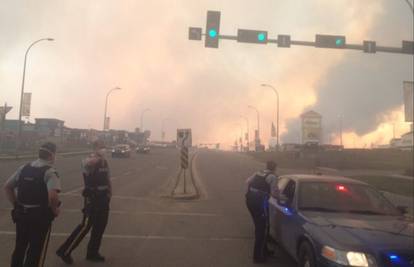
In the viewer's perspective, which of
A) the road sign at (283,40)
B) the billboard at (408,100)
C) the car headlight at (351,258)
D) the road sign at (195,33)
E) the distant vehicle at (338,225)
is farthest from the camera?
the billboard at (408,100)

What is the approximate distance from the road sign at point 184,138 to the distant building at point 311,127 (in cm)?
1681

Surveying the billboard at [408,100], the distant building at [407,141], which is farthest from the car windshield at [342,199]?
the distant building at [407,141]

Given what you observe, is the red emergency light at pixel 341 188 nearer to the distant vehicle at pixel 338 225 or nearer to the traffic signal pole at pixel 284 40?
the distant vehicle at pixel 338 225

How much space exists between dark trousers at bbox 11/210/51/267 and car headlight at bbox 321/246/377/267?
3309mm

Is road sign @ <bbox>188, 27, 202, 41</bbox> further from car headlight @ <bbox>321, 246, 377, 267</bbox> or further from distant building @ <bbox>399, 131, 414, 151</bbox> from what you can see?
distant building @ <bbox>399, 131, 414, 151</bbox>

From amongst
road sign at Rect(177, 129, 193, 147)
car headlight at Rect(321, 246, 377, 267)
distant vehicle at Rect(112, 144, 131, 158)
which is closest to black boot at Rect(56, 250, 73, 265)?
car headlight at Rect(321, 246, 377, 267)

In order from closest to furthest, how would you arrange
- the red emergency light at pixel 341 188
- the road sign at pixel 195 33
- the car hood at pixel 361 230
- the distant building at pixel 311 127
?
1. the car hood at pixel 361 230
2. the red emergency light at pixel 341 188
3. the road sign at pixel 195 33
4. the distant building at pixel 311 127

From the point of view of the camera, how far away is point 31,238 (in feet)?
17.7

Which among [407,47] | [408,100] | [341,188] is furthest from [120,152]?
[341,188]

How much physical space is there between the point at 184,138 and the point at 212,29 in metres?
5.20

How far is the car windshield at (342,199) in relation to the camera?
23.7ft

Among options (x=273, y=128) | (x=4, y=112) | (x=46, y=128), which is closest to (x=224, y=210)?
(x=4, y=112)

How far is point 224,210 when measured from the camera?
14727 mm

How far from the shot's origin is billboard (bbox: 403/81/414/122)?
19750mm
